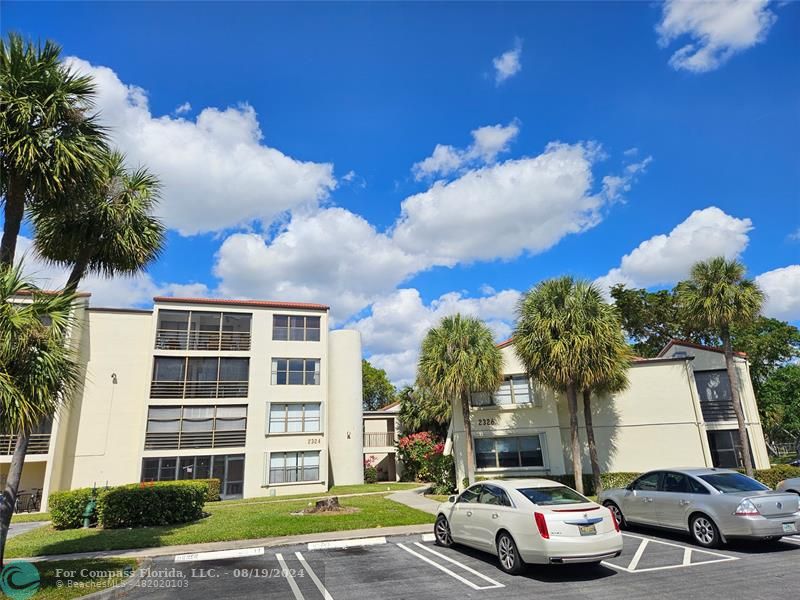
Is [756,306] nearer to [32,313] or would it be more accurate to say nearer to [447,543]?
[447,543]

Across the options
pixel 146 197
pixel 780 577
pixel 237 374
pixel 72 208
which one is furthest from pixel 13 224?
pixel 237 374

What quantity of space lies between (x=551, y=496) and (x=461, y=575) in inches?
84.3

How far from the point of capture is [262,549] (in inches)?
428

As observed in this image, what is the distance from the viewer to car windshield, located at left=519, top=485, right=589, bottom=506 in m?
8.38

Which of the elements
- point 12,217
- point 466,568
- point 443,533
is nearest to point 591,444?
point 443,533

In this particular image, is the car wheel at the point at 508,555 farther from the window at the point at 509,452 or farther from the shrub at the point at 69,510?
the window at the point at 509,452

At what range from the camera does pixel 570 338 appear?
1908 cm

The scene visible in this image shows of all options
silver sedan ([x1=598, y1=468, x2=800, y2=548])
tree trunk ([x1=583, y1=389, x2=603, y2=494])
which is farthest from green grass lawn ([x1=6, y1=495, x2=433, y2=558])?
tree trunk ([x1=583, y1=389, x2=603, y2=494])

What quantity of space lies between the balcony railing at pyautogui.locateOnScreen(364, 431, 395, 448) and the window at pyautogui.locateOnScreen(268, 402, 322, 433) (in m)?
8.16

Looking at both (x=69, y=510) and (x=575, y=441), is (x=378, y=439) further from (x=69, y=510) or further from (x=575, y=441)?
(x=69, y=510)

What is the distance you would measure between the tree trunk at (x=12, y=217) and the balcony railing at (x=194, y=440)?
69.1 ft

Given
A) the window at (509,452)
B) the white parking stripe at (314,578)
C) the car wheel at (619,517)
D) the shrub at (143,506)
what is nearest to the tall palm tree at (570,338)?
the window at (509,452)

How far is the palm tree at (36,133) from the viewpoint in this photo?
8.55m

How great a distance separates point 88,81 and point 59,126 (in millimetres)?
1108
